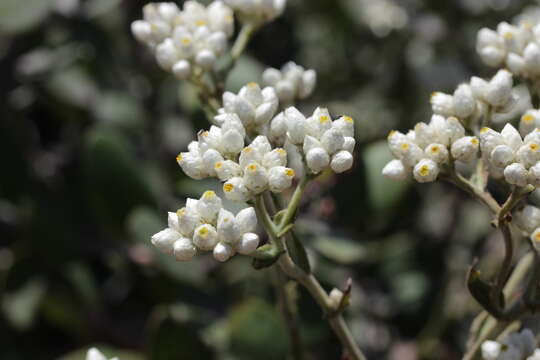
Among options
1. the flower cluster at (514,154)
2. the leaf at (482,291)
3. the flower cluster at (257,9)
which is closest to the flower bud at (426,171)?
the flower cluster at (514,154)

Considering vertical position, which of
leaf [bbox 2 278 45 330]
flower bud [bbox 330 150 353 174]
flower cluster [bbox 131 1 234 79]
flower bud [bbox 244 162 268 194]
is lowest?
leaf [bbox 2 278 45 330]

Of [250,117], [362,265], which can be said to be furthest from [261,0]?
[362,265]

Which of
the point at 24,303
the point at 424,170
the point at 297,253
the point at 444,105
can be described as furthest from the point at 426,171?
the point at 24,303

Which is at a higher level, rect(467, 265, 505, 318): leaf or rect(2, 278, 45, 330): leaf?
rect(467, 265, 505, 318): leaf

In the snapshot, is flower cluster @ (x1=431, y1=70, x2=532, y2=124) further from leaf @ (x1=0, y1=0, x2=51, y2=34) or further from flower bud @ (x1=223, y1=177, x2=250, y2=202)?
leaf @ (x1=0, y1=0, x2=51, y2=34)

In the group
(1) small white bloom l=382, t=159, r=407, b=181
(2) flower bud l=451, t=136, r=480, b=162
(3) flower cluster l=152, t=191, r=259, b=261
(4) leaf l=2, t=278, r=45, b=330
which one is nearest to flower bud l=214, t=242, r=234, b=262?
(3) flower cluster l=152, t=191, r=259, b=261

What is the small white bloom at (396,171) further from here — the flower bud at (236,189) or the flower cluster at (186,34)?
the flower cluster at (186,34)

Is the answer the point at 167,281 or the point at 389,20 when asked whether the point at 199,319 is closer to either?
the point at 167,281

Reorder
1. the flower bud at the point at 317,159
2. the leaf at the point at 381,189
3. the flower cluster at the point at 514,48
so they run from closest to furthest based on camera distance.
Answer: the flower bud at the point at 317,159 → the flower cluster at the point at 514,48 → the leaf at the point at 381,189
